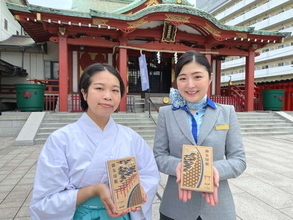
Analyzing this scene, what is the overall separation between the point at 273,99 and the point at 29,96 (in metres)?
11.5

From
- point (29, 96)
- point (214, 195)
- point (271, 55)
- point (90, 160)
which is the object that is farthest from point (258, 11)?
point (90, 160)

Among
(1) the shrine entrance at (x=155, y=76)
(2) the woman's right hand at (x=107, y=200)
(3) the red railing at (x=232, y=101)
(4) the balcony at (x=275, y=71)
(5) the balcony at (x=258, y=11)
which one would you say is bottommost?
(2) the woman's right hand at (x=107, y=200)

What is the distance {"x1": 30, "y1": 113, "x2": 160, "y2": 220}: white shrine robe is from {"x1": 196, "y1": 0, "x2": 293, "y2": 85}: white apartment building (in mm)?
29267

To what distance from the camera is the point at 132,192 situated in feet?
3.89

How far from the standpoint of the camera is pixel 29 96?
8.84m

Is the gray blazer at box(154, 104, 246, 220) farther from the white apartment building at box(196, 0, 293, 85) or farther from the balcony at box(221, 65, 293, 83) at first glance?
the balcony at box(221, 65, 293, 83)

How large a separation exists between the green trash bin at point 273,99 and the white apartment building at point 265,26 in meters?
17.4

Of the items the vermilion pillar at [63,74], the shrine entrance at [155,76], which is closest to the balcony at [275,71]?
the shrine entrance at [155,76]

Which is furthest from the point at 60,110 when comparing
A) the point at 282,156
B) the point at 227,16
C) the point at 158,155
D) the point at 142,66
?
the point at 227,16

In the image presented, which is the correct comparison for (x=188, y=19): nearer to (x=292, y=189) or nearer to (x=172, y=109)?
(x=292, y=189)

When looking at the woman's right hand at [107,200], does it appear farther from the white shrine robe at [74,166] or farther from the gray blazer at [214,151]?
the gray blazer at [214,151]

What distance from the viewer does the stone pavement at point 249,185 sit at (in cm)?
273

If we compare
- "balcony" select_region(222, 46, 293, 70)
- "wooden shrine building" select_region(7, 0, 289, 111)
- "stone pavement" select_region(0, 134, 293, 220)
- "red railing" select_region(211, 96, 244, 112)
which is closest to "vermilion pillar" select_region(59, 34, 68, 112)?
"wooden shrine building" select_region(7, 0, 289, 111)

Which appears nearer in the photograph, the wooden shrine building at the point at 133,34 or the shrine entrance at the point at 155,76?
the wooden shrine building at the point at 133,34
